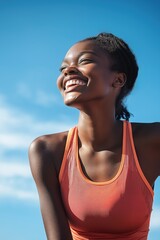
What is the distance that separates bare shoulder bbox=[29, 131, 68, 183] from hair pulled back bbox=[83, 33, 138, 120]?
0.83 metres

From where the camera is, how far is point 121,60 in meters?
4.92

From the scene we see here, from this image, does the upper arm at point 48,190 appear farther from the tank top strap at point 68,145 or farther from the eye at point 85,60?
the eye at point 85,60

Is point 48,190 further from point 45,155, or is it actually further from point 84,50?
point 84,50

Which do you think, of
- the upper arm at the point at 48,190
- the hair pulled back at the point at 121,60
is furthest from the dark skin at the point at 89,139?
the hair pulled back at the point at 121,60

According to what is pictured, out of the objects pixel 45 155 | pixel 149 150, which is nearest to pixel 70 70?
pixel 45 155

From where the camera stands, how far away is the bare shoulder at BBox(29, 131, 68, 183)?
466cm

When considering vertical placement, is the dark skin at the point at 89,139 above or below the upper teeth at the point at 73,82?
below

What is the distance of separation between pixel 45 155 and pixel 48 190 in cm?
36

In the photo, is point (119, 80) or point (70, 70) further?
point (119, 80)

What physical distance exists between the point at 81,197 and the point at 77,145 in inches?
23.6

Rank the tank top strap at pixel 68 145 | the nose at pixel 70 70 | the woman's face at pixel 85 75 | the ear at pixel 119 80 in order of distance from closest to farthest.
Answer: the woman's face at pixel 85 75
the nose at pixel 70 70
the tank top strap at pixel 68 145
the ear at pixel 119 80

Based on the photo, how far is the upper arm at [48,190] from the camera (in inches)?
177

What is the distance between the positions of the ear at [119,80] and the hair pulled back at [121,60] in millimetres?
53

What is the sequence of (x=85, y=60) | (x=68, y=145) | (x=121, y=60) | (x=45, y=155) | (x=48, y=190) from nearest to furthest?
(x=85, y=60) → (x=48, y=190) → (x=45, y=155) → (x=68, y=145) → (x=121, y=60)
